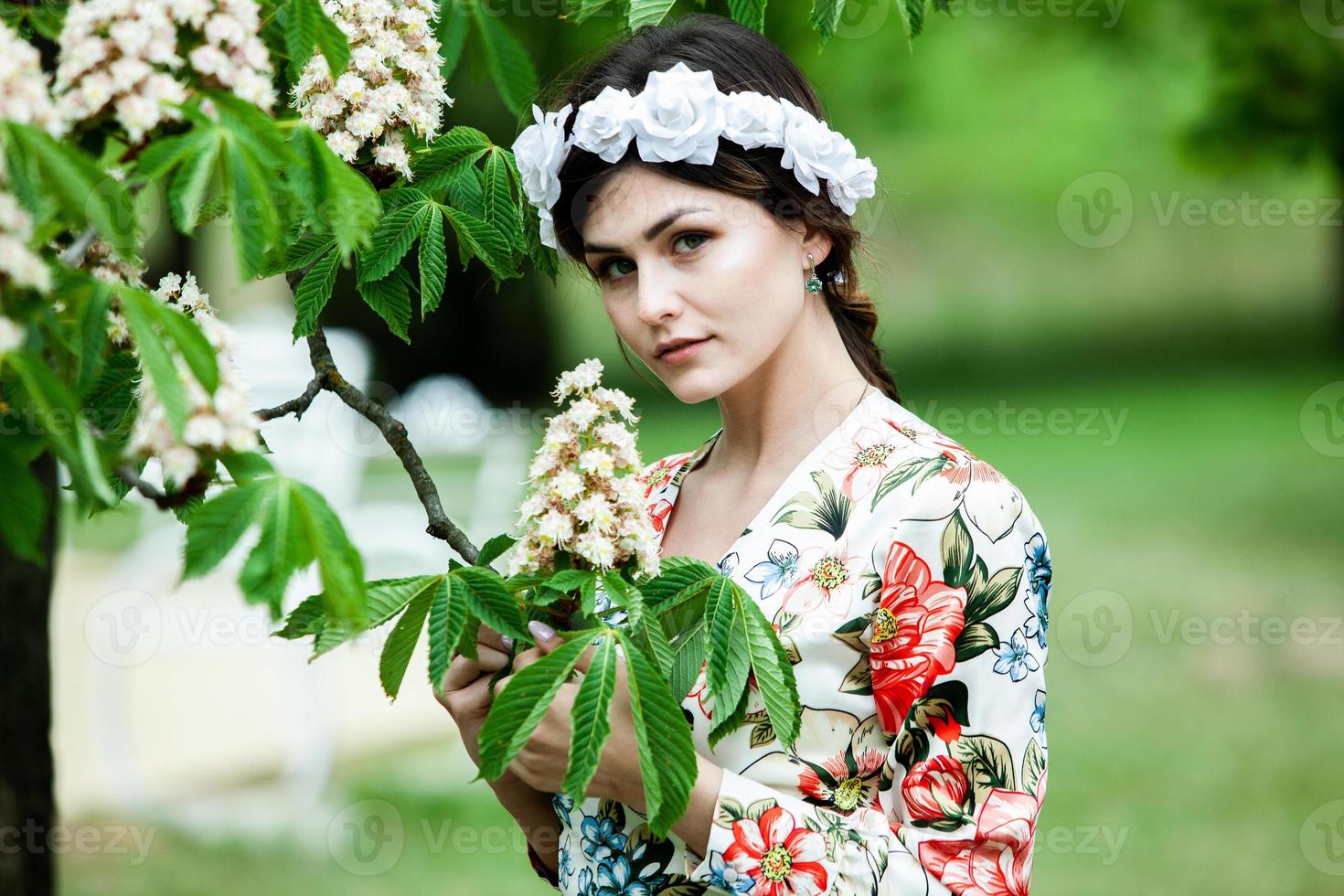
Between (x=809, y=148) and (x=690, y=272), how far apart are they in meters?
0.29

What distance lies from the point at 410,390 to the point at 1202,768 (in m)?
9.63

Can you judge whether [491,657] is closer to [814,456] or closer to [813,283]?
[814,456]

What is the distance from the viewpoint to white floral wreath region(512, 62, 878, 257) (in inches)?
73.7

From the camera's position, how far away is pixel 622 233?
1892 millimetres

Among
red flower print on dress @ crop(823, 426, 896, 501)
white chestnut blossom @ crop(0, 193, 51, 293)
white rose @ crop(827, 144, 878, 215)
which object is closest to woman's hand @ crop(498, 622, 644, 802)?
red flower print on dress @ crop(823, 426, 896, 501)

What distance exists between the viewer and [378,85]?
189 cm

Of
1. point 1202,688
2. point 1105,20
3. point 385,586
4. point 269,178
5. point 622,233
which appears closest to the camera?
point 269,178

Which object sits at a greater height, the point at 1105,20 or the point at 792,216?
the point at 1105,20

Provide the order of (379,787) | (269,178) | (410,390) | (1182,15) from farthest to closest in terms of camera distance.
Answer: (410,390) < (1182,15) < (379,787) < (269,178)

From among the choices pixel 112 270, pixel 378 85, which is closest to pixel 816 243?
pixel 378 85

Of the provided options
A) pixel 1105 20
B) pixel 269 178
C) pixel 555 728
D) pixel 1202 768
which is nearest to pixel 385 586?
pixel 555 728

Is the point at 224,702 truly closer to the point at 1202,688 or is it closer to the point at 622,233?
the point at 1202,688

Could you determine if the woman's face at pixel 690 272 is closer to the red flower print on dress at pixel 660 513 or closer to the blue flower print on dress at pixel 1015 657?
the red flower print on dress at pixel 660 513

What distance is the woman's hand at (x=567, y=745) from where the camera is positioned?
1610mm
